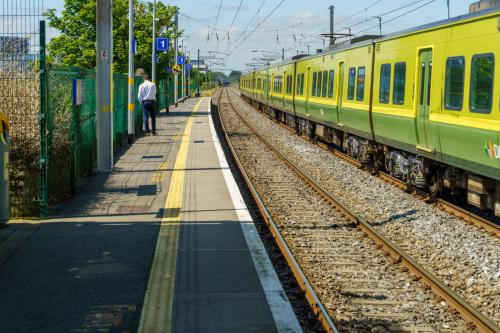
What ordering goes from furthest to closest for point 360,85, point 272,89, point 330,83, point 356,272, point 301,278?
point 272,89 < point 330,83 < point 360,85 < point 356,272 < point 301,278

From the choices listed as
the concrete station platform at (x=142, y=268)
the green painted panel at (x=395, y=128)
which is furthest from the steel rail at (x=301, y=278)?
the green painted panel at (x=395, y=128)

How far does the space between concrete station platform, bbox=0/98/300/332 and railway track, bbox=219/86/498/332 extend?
2.18 feet

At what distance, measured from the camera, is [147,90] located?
2205 centimetres

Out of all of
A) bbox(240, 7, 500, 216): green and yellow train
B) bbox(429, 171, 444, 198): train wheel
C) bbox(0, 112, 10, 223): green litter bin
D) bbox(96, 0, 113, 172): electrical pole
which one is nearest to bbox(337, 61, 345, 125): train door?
bbox(240, 7, 500, 216): green and yellow train

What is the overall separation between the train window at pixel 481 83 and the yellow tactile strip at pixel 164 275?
14.0 ft

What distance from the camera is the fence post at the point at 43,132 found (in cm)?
947

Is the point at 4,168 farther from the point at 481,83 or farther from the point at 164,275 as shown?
the point at 481,83

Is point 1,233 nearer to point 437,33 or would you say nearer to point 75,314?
point 75,314

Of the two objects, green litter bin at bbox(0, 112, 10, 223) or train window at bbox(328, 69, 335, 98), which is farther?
train window at bbox(328, 69, 335, 98)

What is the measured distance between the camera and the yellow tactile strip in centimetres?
563

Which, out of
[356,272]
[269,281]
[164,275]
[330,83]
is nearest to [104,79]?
[356,272]

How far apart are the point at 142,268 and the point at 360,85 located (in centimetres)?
1092

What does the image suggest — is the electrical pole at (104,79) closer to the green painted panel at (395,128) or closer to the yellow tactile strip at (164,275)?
the yellow tactile strip at (164,275)

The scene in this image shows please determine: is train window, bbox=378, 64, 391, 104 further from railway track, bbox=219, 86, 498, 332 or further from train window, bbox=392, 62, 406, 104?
railway track, bbox=219, 86, 498, 332
